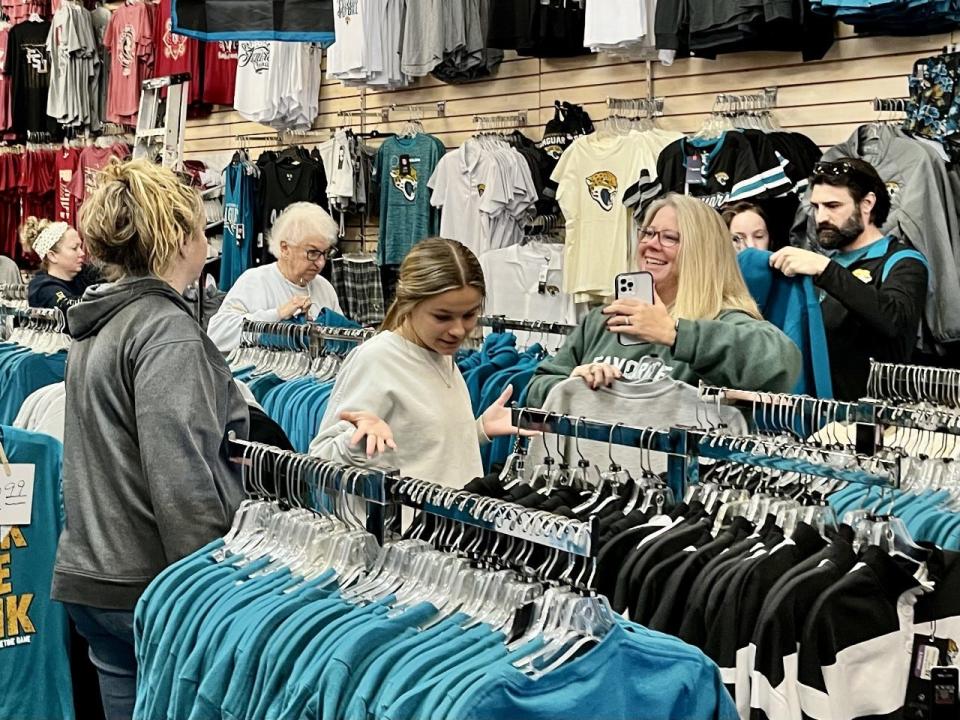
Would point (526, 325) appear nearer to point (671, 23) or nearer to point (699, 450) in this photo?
point (699, 450)

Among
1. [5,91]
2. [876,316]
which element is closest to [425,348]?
[876,316]

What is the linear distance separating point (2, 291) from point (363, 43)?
99.6 inches

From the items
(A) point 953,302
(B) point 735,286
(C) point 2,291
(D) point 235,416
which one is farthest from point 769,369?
(C) point 2,291

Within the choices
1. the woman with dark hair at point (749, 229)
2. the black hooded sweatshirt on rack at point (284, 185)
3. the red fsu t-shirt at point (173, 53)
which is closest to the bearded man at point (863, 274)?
the woman with dark hair at point (749, 229)

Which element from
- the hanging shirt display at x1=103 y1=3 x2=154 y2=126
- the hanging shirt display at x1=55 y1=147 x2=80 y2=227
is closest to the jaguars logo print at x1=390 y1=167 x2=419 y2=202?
the hanging shirt display at x1=103 y1=3 x2=154 y2=126

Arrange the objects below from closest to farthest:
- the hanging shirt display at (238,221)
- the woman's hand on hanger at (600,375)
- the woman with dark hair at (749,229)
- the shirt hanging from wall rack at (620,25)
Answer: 1. the woman's hand on hanger at (600,375)
2. the woman with dark hair at (749,229)
3. the shirt hanging from wall rack at (620,25)
4. the hanging shirt display at (238,221)

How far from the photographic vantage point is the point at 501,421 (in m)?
2.61

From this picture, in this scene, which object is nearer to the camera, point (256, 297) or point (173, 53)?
point (256, 297)

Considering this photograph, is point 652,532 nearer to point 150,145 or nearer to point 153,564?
point 153,564

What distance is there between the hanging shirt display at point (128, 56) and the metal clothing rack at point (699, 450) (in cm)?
749

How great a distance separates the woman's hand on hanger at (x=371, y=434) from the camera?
6.91 ft

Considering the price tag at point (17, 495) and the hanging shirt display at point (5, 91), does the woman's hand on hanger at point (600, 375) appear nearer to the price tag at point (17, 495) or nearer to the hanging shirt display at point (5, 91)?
the price tag at point (17, 495)

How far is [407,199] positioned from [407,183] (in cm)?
10

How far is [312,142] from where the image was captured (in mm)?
8695
